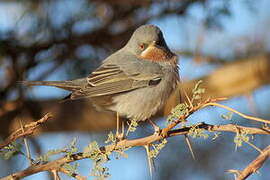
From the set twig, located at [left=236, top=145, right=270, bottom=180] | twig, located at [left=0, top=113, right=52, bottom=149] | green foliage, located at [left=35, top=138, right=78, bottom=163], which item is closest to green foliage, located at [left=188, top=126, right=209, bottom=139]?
twig, located at [left=236, top=145, right=270, bottom=180]

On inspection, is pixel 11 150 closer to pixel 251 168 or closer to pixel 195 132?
pixel 195 132

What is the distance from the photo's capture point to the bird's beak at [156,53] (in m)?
4.55

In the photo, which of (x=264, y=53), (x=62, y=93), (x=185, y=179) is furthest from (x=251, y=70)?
(x=62, y=93)

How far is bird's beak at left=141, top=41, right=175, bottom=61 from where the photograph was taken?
179 inches

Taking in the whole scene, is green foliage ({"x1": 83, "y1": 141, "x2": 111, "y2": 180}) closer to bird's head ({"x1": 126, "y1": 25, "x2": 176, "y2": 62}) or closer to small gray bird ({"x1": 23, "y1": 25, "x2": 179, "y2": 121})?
small gray bird ({"x1": 23, "y1": 25, "x2": 179, "y2": 121})

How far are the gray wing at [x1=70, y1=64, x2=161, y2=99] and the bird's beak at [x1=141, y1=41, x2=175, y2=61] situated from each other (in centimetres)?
32

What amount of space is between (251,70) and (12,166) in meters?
3.12

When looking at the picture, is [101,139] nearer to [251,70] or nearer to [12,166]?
[12,166]

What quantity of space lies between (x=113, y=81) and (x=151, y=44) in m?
0.63

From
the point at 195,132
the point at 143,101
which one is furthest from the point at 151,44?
the point at 195,132

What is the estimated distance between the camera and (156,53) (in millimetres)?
4559

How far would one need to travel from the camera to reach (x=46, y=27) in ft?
17.0

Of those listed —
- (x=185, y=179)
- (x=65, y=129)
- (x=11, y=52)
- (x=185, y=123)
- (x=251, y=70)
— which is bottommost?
(x=185, y=179)

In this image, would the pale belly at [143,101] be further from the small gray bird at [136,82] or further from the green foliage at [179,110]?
the green foliage at [179,110]
